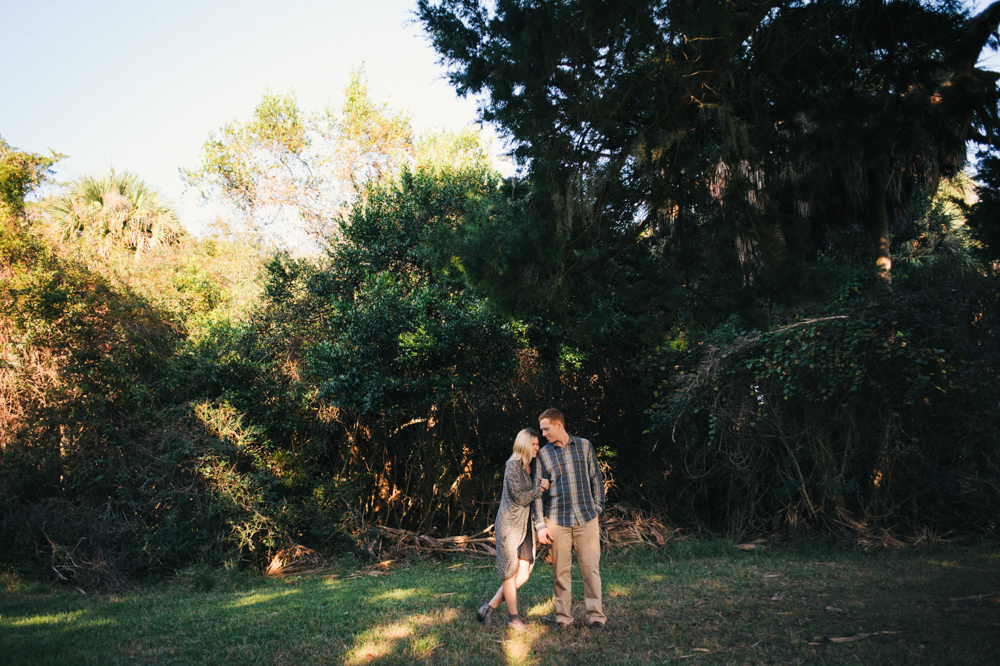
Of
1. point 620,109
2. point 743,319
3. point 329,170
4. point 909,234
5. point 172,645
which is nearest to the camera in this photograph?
point 620,109

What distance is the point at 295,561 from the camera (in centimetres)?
997

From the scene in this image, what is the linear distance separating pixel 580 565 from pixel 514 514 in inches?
25.8

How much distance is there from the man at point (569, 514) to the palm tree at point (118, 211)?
47.2 feet

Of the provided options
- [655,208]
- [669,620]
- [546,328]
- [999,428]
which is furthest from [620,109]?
[999,428]

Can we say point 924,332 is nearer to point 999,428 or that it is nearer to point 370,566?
point 999,428

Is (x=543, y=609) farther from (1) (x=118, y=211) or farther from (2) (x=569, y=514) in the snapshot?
(1) (x=118, y=211)

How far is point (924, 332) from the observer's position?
8.09 meters

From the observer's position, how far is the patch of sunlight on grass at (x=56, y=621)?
625 cm

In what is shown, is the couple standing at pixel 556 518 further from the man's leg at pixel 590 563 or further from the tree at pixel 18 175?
the tree at pixel 18 175

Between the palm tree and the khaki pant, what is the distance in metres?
14.7

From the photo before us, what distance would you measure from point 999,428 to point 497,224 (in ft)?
22.6

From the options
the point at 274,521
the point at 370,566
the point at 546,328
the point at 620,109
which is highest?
the point at 620,109

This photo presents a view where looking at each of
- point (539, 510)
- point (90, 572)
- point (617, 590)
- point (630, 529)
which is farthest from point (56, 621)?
point (630, 529)

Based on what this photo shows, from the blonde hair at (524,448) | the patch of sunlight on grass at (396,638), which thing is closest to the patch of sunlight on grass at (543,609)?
the patch of sunlight on grass at (396,638)
